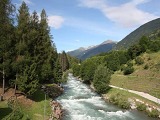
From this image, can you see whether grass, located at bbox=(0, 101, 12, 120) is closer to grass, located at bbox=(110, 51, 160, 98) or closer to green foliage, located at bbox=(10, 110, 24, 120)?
green foliage, located at bbox=(10, 110, 24, 120)

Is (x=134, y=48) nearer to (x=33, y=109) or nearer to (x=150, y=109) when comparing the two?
(x=150, y=109)

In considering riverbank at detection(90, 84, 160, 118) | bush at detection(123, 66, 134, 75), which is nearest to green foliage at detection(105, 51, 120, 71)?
bush at detection(123, 66, 134, 75)

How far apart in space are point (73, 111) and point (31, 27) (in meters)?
20.0

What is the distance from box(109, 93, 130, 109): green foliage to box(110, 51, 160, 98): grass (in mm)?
9009

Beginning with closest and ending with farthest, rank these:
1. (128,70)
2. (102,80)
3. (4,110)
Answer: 1. (4,110)
2. (102,80)
3. (128,70)

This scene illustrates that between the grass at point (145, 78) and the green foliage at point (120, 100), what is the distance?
9.01m

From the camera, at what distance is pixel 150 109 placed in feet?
173

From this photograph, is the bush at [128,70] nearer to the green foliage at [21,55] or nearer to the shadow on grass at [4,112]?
the green foliage at [21,55]

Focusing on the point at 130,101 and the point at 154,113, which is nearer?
the point at 154,113

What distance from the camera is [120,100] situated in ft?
193

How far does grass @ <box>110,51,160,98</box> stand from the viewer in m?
68.6

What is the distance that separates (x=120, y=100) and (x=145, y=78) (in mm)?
22483

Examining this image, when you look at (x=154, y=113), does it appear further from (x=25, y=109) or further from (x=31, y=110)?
(x=25, y=109)

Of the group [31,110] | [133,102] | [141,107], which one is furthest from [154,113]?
[31,110]
